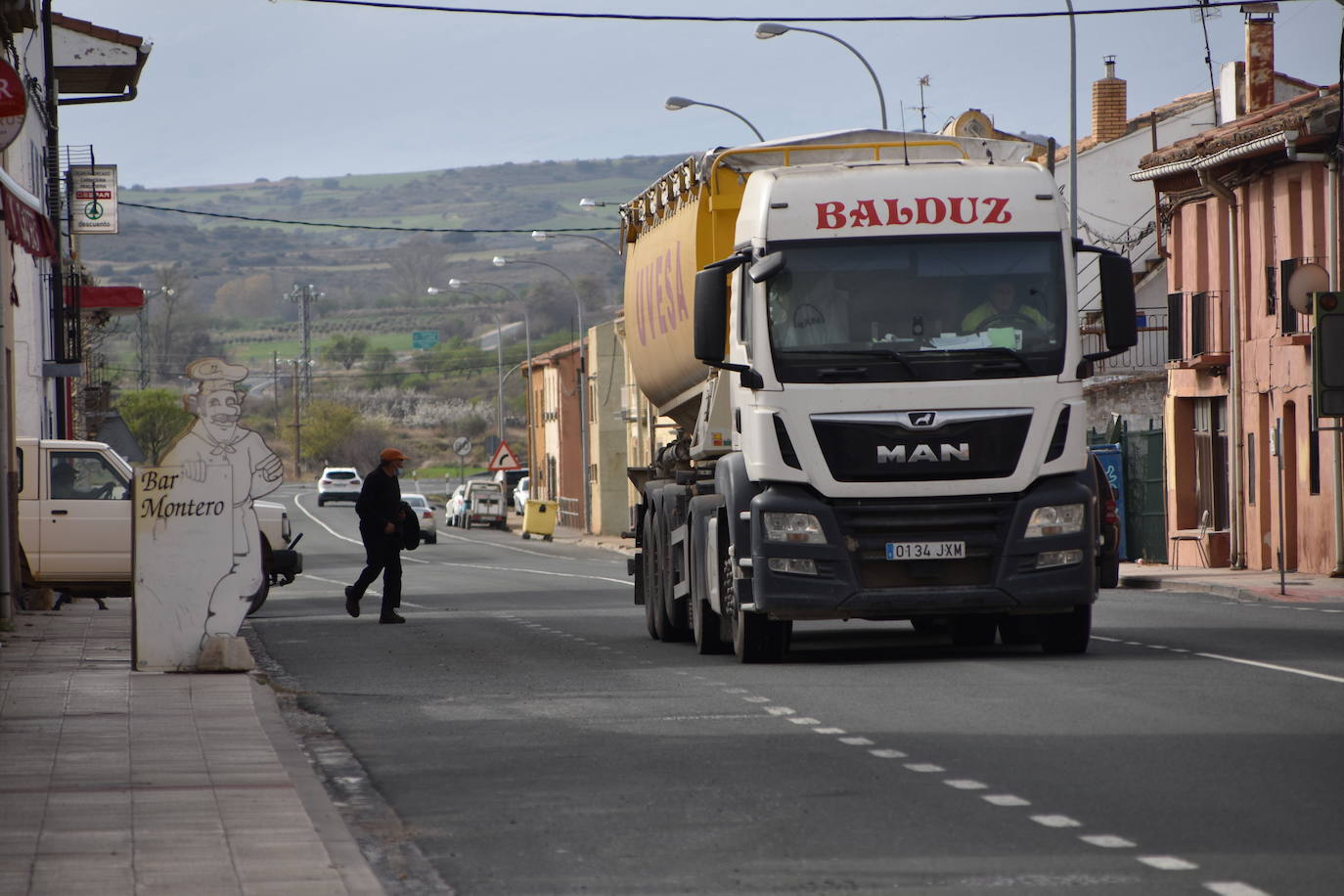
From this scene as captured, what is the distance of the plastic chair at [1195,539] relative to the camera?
3756 cm

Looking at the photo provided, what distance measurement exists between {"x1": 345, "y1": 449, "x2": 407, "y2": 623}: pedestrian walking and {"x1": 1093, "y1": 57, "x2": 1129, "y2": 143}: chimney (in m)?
37.5

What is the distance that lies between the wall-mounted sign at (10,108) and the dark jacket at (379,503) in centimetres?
919

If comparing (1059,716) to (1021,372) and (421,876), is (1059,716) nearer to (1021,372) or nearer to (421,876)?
(1021,372)

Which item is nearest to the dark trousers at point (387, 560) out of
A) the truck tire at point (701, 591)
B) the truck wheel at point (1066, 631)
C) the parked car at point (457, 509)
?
the truck tire at point (701, 591)

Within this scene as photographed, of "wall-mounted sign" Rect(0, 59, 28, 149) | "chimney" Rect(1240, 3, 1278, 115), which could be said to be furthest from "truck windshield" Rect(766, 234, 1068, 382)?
"chimney" Rect(1240, 3, 1278, 115)

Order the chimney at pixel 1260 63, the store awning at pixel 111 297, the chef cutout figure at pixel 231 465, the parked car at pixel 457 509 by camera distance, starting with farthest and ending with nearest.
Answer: the parked car at pixel 457 509
the store awning at pixel 111 297
the chimney at pixel 1260 63
the chef cutout figure at pixel 231 465

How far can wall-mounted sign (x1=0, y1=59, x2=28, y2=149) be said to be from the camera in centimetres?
1459

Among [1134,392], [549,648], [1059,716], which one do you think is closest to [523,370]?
[1134,392]

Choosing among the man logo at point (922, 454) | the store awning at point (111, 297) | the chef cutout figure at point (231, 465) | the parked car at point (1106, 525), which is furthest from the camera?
the store awning at point (111, 297)

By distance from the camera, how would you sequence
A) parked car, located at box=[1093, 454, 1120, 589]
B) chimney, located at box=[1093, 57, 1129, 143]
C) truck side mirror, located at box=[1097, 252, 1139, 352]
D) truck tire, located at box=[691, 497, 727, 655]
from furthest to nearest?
chimney, located at box=[1093, 57, 1129, 143] → parked car, located at box=[1093, 454, 1120, 589] → truck tire, located at box=[691, 497, 727, 655] → truck side mirror, located at box=[1097, 252, 1139, 352]

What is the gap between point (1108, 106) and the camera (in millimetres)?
57656

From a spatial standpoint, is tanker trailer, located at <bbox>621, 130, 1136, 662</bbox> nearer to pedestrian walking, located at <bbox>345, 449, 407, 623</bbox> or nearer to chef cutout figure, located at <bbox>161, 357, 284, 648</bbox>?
chef cutout figure, located at <bbox>161, 357, 284, 648</bbox>

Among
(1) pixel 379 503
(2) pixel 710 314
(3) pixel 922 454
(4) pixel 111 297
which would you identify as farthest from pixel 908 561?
(4) pixel 111 297

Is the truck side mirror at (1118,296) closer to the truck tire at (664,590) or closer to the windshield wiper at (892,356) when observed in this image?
the windshield wiper at (892,356)
